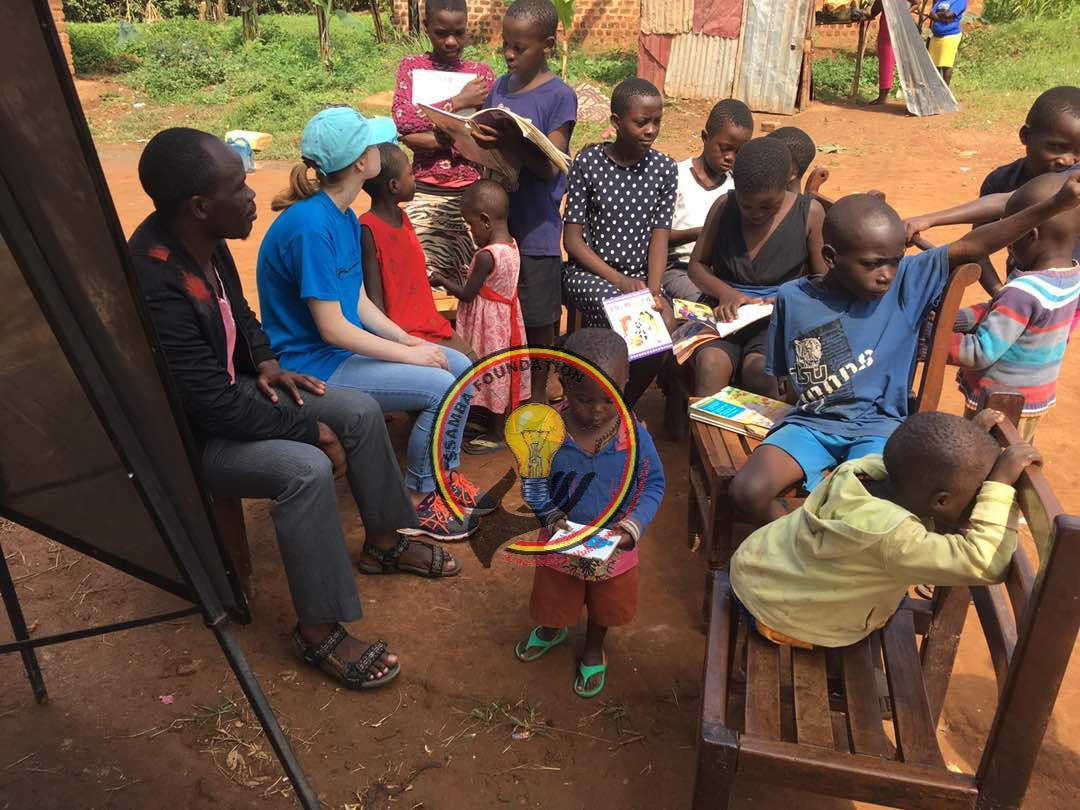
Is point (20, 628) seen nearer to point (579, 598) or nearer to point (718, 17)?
point (579, 598)

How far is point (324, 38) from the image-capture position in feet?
49.9

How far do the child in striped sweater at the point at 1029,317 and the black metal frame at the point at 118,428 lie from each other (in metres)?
2.69

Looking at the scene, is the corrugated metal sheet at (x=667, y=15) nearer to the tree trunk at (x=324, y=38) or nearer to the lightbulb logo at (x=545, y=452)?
the tree trunk at (x=324, y=38)

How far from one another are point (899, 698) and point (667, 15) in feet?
42.4

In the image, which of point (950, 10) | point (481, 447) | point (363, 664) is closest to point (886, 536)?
point (363, 664)

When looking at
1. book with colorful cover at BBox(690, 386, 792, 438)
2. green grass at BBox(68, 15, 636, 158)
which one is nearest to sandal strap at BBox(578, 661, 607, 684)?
book with colorful cover at BBox(690, 386, 792, 438)

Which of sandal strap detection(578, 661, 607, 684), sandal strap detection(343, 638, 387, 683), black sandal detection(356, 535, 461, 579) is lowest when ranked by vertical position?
black sandal detection(356, 535, 461, 579)

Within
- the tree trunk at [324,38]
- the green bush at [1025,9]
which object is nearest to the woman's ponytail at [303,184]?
the tree trunk at [324,38]

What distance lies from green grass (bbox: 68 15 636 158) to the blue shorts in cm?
962

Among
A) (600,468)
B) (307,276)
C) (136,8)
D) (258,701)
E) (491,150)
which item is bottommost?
(136,8)

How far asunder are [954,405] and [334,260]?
146 inches

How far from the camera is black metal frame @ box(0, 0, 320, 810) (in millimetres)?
1449

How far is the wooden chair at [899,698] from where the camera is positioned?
5.77ft

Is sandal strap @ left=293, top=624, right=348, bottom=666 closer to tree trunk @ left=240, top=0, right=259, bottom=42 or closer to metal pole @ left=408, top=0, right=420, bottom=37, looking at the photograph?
metal pole @ left=408, top=0, right=420, bottom=37
